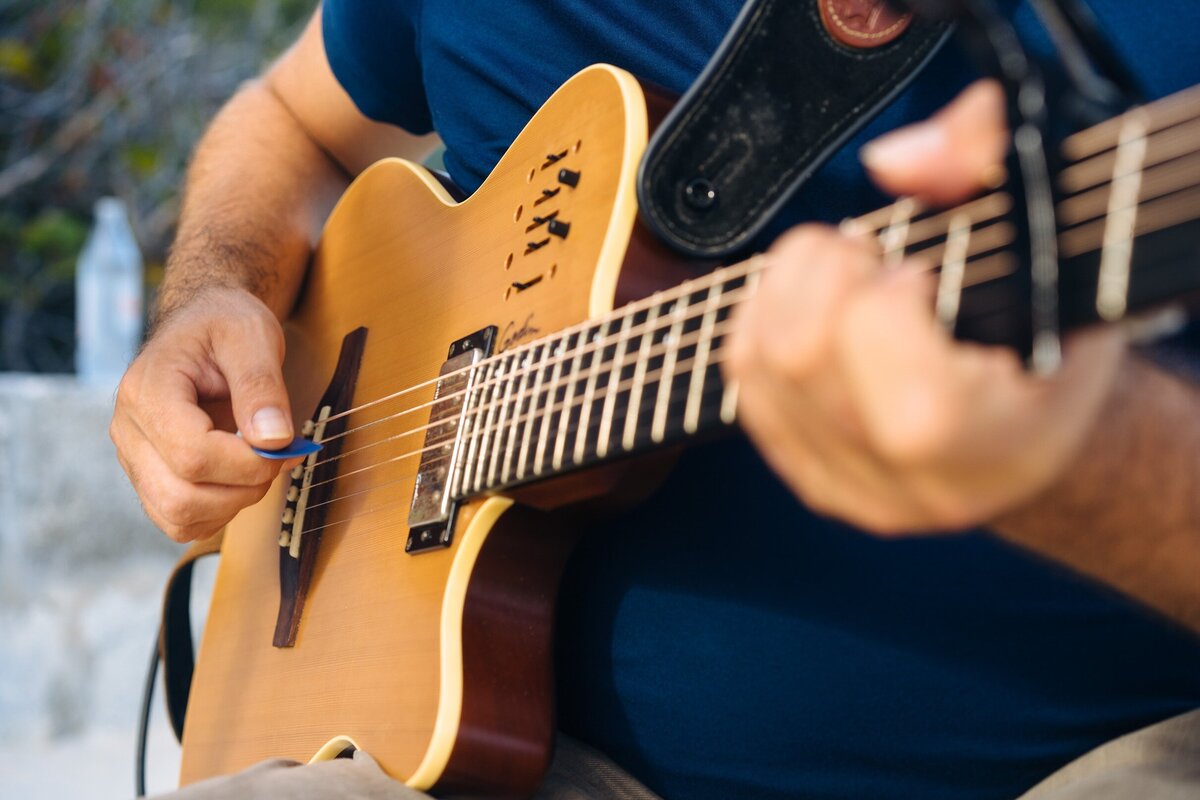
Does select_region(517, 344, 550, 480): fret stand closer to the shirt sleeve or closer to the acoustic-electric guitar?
the acoustic-electric guitar

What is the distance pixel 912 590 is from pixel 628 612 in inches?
8.5

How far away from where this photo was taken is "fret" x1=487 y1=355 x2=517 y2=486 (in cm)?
71

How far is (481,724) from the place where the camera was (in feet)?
2.37

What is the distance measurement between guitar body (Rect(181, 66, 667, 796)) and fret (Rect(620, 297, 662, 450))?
0.08m

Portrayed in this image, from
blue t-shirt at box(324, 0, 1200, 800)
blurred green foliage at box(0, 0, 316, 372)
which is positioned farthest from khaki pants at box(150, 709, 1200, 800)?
blurred green foliage at box(0, 0, 316, 372)

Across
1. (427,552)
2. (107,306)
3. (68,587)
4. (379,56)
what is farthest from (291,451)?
(107,306)

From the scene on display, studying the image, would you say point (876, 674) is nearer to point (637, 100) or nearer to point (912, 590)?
point (912, 590)

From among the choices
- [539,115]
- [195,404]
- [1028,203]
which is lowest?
[1028,203]

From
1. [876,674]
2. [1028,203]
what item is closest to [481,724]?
[876,674]

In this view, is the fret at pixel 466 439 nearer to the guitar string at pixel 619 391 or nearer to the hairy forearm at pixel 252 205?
the guitar string at pixel 619 391

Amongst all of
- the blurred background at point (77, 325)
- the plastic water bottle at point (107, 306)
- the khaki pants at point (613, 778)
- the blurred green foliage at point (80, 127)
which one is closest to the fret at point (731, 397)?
the khaki pants at point (613, 778)

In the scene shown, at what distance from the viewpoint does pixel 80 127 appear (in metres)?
3.23

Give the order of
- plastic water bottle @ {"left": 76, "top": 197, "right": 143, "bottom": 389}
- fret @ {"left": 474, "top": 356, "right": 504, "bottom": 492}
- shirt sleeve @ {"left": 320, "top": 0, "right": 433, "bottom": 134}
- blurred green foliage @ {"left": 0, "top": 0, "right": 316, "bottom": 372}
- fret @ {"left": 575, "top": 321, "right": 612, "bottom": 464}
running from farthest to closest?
blurred green foliage @ {"left": 0, "top": 0, "right": 316, "bottom": 372} → plastic water bottle @ {"left": 76, "top": 197, "right": 143, "bottom": 389} → shirt sleeve @ {"left": 320, "top": 0, "right": 433, "bottom": 134} → fret @ {"left": 474, "top": 356, "right": 504, "bottom": 492} → fret @ {"left": 575, "top": 321, "right": 612, "bottom": 464}

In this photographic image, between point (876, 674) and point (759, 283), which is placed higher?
point (759, 283)
